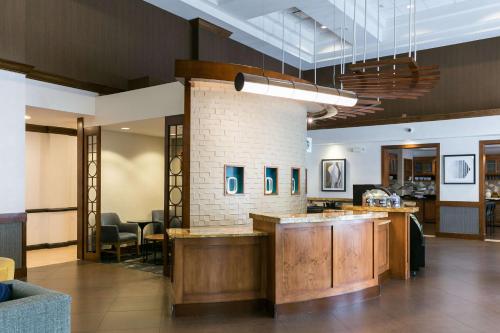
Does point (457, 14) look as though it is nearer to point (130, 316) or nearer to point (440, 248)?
point (440, 248)

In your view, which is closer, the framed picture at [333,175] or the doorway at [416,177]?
the framed picture at [333,175]

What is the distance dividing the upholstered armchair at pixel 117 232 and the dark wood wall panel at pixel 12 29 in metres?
3.32

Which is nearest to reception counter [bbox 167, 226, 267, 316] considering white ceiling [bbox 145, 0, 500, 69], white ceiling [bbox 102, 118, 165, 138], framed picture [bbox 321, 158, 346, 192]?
white ceiling [bbox 102, 118, 165, 138]

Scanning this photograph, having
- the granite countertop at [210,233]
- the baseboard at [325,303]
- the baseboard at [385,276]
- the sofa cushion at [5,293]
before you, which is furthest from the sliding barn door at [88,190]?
the baseboard at [385,276]

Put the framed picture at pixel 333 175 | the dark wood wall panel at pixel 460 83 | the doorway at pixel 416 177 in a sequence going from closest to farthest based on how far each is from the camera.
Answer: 1. the dark wood wall panel at pixel 460 83
2. the framed picture at pixel 333 175
3. the doorway at pixel 416 177

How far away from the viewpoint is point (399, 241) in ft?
20.3

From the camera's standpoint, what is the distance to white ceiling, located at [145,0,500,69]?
8.98 meters

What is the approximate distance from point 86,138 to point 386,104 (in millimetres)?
8373

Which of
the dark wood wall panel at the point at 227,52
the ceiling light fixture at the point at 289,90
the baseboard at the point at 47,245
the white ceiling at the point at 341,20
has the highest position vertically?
the white ceiling at the point at 341,20

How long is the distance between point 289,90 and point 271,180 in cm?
236

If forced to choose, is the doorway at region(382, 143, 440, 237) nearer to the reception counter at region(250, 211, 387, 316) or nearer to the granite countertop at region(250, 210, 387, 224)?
the reception counter at region(250, 211, 387, 316)

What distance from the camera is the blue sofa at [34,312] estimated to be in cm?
259

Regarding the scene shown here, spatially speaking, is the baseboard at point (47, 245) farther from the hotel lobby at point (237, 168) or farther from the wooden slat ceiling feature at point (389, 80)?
the wooden slat ceiling feature at point (389, 80)

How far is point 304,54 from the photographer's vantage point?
40.4 ft
